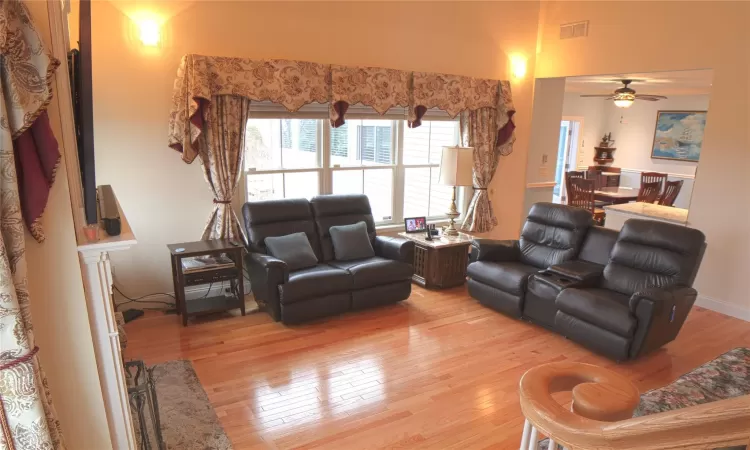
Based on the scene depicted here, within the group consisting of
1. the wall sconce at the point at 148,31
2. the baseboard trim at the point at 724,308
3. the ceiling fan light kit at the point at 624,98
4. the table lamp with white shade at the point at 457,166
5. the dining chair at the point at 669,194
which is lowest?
the baseboard trim at the point at 724,308

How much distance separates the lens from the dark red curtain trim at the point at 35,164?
5.33ft

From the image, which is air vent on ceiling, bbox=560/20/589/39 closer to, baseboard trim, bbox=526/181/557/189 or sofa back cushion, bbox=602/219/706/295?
baseboard trim, bbox=526/181/557/189

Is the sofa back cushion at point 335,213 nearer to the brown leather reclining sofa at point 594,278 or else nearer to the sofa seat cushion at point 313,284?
the sofa seat cushion at point 313,284

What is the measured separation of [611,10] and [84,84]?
5392 millimetres

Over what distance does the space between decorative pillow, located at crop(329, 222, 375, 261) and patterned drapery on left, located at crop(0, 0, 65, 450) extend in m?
3.12

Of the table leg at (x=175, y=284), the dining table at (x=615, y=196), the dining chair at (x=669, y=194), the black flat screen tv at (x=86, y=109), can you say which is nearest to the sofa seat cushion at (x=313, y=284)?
the table leg at (x=175, y=284)

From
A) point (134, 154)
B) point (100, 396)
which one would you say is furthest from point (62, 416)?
point (134, 154)

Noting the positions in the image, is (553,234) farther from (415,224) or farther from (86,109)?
(86,109)

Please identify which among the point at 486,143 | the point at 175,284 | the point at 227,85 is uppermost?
the point at 227,85

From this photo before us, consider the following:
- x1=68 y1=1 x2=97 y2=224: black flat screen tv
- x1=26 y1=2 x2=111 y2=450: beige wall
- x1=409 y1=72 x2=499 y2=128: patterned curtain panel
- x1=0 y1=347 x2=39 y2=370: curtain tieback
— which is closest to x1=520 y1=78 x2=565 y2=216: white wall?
x1=409 y1=72 x2=499 y2=128: patterned curtain panel

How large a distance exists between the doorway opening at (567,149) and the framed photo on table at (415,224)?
19.9 ft

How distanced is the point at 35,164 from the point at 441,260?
3929 mm

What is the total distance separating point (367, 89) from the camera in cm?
485

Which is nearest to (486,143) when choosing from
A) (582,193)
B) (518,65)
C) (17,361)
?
(518,65)
